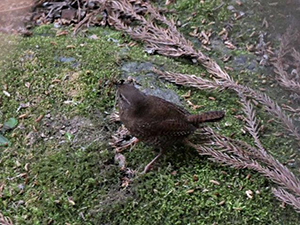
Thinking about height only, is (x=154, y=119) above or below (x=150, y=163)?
above

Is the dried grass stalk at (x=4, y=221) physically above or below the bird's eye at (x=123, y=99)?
below

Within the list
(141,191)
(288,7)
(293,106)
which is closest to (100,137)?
(141,191)

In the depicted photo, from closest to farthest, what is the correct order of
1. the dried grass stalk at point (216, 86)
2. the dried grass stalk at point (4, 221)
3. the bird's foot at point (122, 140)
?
the dried grass stalk at point (4, 221) < the dried grass stalk at point (216, 86) < the bird's foot at point (122, 140)

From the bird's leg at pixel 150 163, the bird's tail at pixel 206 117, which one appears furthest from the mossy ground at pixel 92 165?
the bird's tail at pixel 206 117

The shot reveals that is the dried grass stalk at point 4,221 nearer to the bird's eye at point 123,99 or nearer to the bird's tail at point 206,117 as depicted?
the bird's eye at point 123,99

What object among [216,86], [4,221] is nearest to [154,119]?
[216,86]

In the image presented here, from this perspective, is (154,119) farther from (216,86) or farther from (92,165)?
(216,86)

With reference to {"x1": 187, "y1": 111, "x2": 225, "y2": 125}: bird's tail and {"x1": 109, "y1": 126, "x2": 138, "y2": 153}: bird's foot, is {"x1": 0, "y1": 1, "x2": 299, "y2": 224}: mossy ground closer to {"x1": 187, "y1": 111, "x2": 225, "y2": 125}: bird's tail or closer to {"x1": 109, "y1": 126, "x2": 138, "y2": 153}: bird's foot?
{"x1": 109, "y1": 126, "x2": 138, "y2": 153}: bird's foot

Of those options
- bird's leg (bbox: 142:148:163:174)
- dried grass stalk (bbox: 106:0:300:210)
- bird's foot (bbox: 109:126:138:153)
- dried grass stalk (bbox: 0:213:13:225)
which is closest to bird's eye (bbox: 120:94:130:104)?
bird's foot (bbox: 109:126:138:153)
